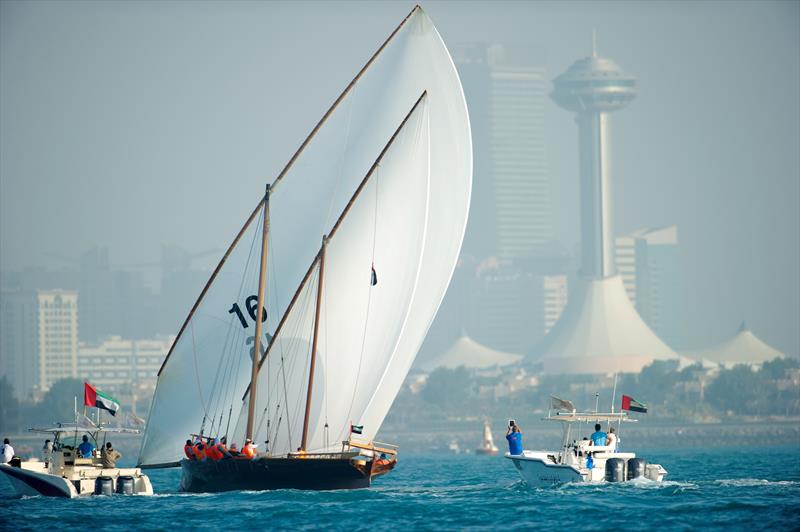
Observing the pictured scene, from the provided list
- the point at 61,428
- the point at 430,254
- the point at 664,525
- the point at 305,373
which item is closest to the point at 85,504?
the point at 61,428

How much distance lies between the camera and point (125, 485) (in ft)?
203

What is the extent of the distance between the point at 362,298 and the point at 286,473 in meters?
6.77

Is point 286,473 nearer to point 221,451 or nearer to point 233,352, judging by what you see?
point 221,451

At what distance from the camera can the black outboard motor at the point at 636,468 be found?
202 ft

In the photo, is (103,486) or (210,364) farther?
(210,364)

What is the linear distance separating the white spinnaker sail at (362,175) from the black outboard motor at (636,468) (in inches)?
341

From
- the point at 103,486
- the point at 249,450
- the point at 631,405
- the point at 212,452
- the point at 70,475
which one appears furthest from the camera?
the point at 631,405

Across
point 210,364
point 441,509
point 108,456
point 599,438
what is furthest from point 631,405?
point 108,456

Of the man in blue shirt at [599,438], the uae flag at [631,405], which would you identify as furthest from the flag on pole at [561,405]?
the uae flag at [631,405]

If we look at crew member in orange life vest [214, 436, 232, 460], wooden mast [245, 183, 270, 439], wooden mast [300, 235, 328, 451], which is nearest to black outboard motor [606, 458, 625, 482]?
wooden mast [300, 235, 328, 451]

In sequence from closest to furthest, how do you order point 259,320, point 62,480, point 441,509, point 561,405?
point 441,509
point 62,480
point 259,320
point 561,405

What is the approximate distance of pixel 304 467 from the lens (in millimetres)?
59156

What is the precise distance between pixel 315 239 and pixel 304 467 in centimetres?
910

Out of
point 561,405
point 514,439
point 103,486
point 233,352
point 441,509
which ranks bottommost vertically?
point 441,509
